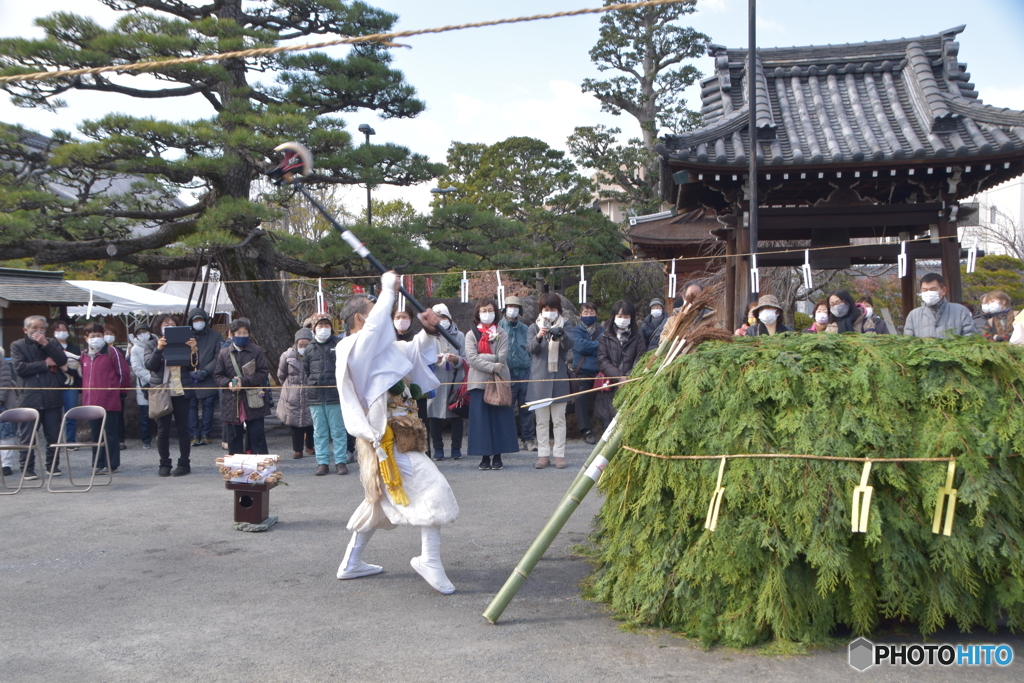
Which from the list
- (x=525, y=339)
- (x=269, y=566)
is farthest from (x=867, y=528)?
(x=525, y=339)

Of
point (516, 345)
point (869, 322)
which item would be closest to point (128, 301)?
point (516, 345)

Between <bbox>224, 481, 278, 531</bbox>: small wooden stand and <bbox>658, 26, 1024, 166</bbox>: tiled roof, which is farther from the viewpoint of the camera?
<bbox>658, 26, 1024, 166</bbox>: tiled roof

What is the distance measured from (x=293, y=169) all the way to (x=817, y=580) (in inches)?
183

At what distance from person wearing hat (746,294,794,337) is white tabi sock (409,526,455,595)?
3903 mm

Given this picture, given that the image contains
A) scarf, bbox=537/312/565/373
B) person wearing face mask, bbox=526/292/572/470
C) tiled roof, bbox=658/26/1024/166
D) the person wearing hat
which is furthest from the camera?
scarf, bbox=537/312/565/373

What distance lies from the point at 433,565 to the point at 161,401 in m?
5.67

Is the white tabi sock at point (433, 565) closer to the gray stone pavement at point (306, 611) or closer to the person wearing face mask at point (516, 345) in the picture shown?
the gray stone pavement at point (306, 611)

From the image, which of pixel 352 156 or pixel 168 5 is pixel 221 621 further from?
pixel 168 5

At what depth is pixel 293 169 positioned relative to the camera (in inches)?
240

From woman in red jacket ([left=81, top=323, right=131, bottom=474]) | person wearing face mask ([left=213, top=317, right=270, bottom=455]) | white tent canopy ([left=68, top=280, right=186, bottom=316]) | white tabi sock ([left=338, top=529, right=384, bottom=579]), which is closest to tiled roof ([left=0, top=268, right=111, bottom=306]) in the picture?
white tent canopy ([left=68, top=280, right=186, bottom=316])

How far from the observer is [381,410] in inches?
192

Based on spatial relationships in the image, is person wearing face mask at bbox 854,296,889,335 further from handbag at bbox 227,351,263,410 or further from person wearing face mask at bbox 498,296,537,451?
handbag at bbox 227,351,263,410

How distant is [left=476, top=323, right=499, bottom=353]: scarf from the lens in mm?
9477

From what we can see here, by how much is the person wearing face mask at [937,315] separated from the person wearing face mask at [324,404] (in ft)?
20.0
